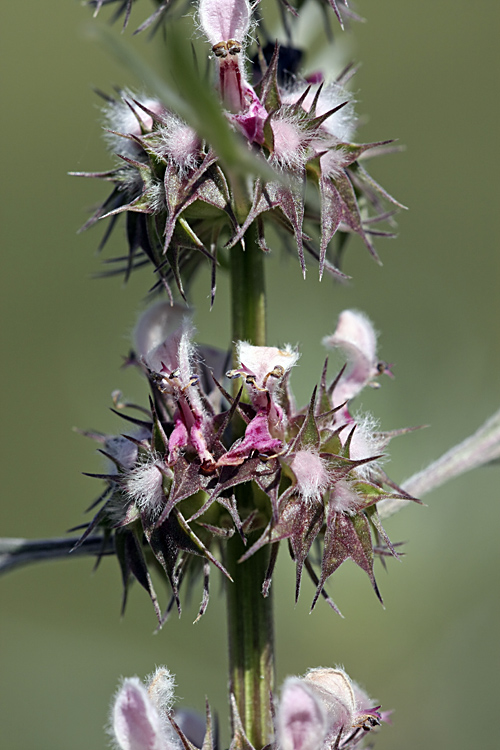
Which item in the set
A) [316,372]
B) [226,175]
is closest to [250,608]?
[226,175]

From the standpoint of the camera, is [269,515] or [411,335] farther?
[411,335]

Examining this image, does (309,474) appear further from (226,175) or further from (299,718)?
(226,175)

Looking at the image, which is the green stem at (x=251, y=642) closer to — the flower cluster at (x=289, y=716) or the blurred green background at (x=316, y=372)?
the flower cluster at (x=289, y=716)

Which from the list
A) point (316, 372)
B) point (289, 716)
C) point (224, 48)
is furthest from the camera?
point (316, 372)

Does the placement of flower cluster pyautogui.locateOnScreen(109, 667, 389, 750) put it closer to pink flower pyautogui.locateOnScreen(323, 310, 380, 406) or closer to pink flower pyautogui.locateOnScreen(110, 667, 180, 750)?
pink flower pyautogui.locateOnScreen(110, 667, 180, 750)

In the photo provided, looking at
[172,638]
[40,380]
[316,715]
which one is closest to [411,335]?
[172,638]

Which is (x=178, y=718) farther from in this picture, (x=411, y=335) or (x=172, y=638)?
(x=411, y=335)

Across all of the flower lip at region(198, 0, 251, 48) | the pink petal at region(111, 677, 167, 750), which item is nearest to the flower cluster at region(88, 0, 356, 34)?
the flower lip at region(198, 0, 251, 48)

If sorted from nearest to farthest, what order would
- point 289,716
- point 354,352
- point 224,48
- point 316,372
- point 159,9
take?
1. point 289,716
2. point 224,48
3. point 159,9
4. point 354,352
5. point 316,372

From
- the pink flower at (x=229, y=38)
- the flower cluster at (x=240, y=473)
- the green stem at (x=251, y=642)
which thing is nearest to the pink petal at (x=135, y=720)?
the flower cluster at (x=240, y=473)
